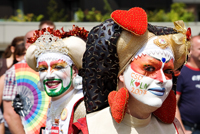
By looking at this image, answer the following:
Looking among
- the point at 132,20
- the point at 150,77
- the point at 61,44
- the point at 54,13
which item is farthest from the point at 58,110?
the point at 54,13

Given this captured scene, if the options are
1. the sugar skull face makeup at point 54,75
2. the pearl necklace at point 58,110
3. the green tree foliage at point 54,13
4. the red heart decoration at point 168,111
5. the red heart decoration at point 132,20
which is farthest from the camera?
the green tree foliage at point 54,13

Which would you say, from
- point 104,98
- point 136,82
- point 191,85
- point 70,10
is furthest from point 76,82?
point 70,10

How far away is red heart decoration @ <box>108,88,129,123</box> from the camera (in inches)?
90.2

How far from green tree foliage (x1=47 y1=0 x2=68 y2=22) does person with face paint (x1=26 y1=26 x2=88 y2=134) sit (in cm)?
1031

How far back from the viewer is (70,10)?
16375 millimetres

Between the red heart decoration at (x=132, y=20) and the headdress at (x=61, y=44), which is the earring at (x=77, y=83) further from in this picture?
the red heart decoration at (x=132, y=20)

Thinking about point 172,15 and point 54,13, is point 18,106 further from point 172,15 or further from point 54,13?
point 54,13

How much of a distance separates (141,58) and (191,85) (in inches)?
100

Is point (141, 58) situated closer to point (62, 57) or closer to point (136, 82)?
point (136, 82)

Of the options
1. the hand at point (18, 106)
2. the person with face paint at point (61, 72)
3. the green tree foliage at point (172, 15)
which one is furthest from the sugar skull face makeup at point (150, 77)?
the green tree foliage at point (172, 15)

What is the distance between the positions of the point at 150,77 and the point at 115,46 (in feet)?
1.11

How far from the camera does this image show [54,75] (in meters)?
3.14

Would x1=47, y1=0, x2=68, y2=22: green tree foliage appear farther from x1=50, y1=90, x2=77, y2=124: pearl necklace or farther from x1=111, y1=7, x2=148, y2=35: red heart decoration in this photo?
x1=111, y1=7, x2=148, y2=35: red heart decoration

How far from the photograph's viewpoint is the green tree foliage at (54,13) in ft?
44.4
